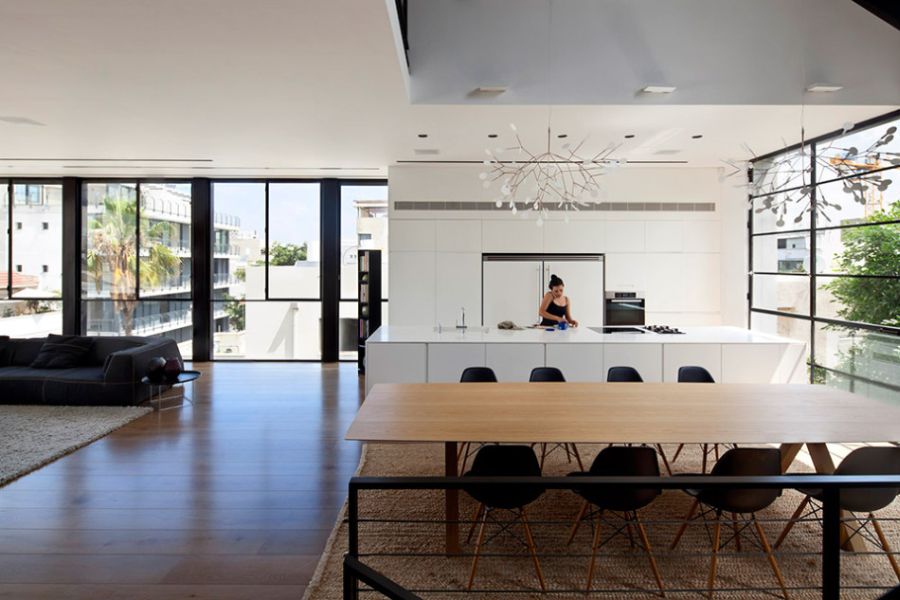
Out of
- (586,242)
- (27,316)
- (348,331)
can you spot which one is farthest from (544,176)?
(27,316)

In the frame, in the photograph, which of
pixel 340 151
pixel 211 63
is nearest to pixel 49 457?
pixel 211 63

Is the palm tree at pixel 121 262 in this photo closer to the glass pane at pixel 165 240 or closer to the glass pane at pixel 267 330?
the glass pane at pixel 165 240

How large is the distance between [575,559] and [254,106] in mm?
4611

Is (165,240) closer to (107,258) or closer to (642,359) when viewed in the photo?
(107,258)

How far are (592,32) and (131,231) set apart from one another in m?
8.00

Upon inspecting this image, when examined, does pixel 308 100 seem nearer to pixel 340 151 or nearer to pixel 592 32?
pixel 340 151

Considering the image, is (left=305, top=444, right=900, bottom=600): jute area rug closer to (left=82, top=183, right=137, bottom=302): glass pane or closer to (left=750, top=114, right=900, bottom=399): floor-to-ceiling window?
(left=750, top=114, right=900, bottom=399): floor-to-ceiling window

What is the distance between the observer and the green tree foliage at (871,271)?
5188mm

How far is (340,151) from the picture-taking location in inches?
277

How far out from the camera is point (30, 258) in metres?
9.19

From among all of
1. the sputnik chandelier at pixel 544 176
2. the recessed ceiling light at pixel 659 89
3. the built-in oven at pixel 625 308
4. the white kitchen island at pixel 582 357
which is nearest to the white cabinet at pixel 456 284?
the sputnik chandelier at pixel 544 176

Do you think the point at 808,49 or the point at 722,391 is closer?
the point at 722,391

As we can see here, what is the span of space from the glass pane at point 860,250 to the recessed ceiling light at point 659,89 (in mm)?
2578

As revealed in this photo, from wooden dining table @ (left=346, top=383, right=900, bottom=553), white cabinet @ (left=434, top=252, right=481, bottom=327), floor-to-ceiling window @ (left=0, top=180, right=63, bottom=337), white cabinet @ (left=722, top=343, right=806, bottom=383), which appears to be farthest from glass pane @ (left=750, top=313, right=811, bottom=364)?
floor-to-ceiling window @ (left=0, top=180, right=63, bottom=337)
